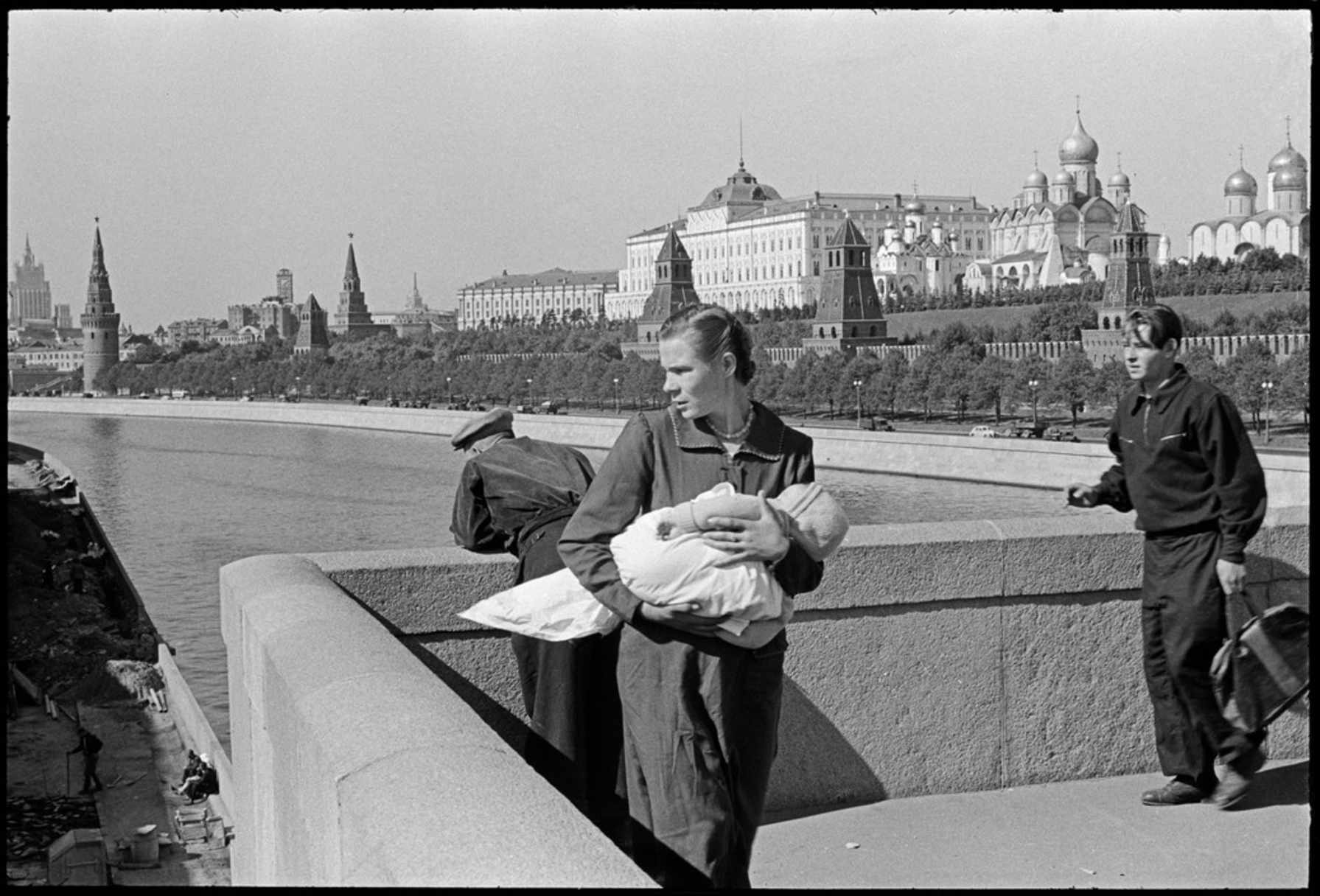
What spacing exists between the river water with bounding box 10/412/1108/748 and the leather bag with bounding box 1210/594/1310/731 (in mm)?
14605

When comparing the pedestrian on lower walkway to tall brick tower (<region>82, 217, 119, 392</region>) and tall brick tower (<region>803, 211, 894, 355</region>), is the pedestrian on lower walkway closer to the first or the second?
tall brick tower (<region>803, 211, 894, 355</region>)

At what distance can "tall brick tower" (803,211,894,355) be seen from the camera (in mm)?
64938

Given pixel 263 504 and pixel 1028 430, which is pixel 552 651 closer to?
pixel 263 504

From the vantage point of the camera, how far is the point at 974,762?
10.0ft

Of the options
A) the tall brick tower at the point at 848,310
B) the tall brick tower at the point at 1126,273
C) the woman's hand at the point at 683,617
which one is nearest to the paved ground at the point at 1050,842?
the woman's hand at the point at 683,617

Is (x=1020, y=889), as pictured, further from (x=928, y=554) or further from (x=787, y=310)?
(x=787, y=310)

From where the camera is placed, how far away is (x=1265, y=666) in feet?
9.02

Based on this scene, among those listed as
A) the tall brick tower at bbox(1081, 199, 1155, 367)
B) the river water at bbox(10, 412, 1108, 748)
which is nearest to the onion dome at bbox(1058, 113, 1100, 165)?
the tall brick tower at bbox(1081, 199, 1155, 367)

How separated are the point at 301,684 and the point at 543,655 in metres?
0.47

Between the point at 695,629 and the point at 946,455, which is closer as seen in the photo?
the point at 695,629

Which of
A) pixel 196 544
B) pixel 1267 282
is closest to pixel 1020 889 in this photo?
pixel 196 544

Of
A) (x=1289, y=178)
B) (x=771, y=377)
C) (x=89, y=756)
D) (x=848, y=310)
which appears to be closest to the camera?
(x=89, y=756)

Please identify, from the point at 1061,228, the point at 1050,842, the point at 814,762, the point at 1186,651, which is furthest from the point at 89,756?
the point at 1061,228

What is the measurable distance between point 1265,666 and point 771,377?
51.0m
